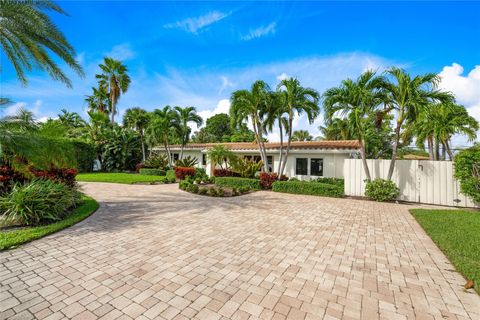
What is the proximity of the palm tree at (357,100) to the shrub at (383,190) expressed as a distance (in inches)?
23.0

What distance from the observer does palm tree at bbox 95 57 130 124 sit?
2698 centimetres

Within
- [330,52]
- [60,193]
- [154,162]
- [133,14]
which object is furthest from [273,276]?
[154,162]

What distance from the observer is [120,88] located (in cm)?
2784

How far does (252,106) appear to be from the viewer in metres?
14.5

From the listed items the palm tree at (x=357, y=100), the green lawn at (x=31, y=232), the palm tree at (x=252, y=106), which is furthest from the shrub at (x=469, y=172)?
the green lawn at (x=31, y=232)

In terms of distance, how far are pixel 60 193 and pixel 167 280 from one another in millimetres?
5696

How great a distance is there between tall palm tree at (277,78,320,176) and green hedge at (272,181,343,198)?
13.7 ft

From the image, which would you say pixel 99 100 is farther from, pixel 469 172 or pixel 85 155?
pixel 469 172

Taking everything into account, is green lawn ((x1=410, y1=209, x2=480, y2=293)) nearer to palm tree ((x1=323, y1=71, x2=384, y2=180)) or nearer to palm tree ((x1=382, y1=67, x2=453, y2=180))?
palm tree ((x1=323, y1=71, x2=384, y2=180))

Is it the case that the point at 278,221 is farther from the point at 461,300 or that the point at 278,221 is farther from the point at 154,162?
the point at 154,162

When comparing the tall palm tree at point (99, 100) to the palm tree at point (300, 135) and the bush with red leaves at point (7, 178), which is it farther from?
the palm tree at point (300, 135)

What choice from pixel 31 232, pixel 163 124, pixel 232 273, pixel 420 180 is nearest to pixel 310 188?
pixel 420 180

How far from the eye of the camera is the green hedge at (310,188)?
1172 centimetres

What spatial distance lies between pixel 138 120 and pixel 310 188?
68.6 feet
